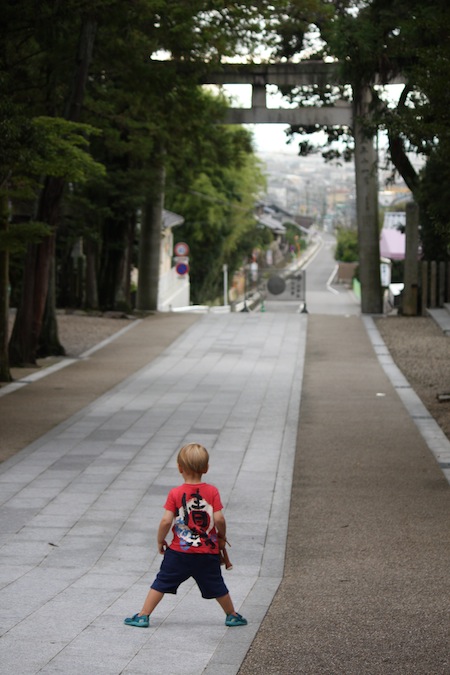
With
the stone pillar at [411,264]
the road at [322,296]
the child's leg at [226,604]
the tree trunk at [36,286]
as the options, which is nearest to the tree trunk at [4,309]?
the tree trunk at [36,286]

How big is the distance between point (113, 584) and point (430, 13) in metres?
9.74

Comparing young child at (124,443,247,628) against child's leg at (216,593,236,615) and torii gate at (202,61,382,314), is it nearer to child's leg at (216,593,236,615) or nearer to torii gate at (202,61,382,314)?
child's leg at (216,593,236,615)

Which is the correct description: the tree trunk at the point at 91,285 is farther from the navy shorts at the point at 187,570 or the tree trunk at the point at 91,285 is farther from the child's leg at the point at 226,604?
the navy shorts at the point at 187,570

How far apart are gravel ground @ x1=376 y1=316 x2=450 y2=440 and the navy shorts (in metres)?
8.78

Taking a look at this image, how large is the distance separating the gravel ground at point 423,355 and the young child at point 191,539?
8.79 m

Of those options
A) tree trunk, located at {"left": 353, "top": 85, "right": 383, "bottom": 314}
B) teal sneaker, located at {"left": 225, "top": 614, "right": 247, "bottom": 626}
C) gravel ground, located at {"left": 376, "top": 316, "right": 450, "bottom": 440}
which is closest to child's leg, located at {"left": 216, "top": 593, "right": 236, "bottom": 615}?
teal sneaker, located at {"left": 225, "top": 614, "right": 247, "bottom": 626}

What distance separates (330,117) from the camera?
32.6m

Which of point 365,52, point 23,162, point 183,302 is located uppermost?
point 365,52

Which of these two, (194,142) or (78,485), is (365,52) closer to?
(78,485)

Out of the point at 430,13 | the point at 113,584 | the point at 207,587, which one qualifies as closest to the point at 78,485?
the point at 113,584

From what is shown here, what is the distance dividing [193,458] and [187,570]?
68 cm

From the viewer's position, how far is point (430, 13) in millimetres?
14938

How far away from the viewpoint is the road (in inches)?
1640

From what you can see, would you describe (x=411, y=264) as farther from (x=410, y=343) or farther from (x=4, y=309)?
(x=4, y=309)
